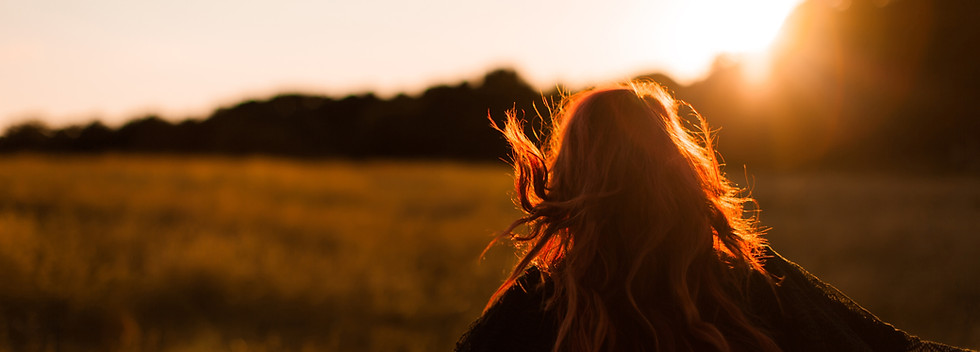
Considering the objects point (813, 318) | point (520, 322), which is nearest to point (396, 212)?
point (520, 322)

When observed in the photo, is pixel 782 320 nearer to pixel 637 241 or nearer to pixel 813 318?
pixel 813 318

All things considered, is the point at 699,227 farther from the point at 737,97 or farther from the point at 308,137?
the point at 308,137

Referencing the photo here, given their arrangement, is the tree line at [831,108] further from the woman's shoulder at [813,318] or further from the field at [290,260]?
the woman's shoulder at [813,318]

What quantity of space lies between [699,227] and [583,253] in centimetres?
39

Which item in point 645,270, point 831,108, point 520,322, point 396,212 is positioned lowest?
point 396,212

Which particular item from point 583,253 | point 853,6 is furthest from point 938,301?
point 853,6

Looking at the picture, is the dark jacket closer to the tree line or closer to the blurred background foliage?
the blurred background foliage

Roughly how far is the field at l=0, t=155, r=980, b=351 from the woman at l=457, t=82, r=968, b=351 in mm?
1250

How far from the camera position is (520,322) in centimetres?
199

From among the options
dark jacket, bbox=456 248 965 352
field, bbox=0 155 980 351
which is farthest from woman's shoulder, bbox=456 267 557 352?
field, bbox=0 155 980 351

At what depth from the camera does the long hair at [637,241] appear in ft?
5.88

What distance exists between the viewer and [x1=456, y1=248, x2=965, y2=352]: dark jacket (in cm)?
192

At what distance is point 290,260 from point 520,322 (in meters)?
7.31

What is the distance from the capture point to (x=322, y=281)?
25.1 feet
